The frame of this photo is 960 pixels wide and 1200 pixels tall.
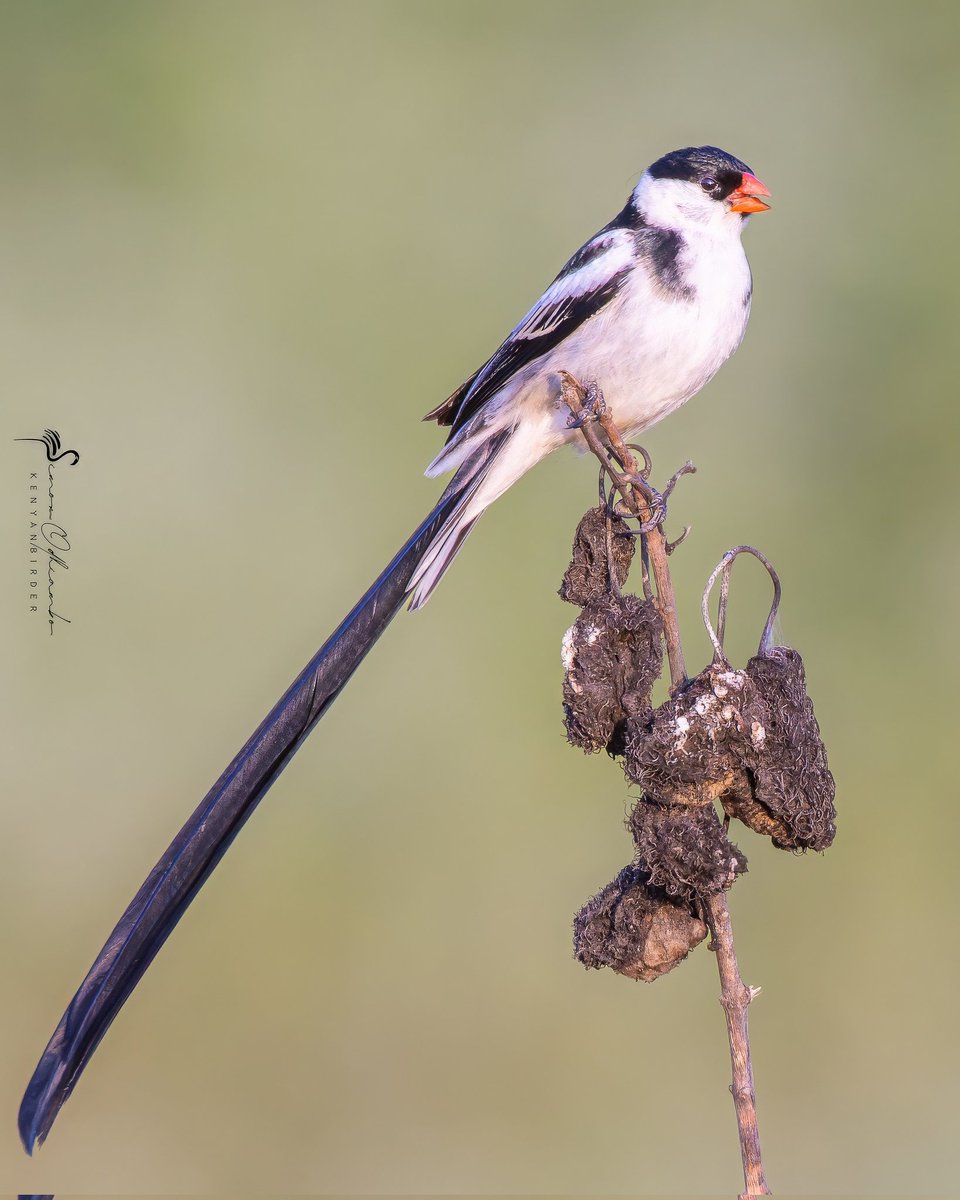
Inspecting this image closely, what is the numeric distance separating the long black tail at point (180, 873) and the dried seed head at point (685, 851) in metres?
0.67

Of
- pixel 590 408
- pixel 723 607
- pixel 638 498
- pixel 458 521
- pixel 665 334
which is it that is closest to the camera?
pixel 723 607

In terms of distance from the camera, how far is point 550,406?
2.78 m

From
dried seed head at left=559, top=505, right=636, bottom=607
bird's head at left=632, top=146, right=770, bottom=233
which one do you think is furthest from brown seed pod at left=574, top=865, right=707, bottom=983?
bird's head at left=632, top=146, right=770, bottom=233

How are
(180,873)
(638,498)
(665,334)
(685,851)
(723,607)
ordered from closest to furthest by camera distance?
(685,851) < (723,607) < (180,873) < (638,498) < (665,334)

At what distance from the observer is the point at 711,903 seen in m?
1.61

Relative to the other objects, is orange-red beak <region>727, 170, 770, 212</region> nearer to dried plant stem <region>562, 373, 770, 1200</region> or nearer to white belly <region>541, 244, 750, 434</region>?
white belly <region>541, 244, 750, 434</region>

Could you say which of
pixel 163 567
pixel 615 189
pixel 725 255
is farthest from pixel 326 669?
pixel 615 189

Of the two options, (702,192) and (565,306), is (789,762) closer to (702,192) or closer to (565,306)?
(565,306)

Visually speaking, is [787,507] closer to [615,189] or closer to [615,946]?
[615,189]

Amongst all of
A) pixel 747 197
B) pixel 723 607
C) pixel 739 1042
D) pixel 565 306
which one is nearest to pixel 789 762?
pixel 723 607

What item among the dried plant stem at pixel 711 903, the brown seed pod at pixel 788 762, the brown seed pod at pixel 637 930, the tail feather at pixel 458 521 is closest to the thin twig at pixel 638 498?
the dried plant stem at pixel 711 903

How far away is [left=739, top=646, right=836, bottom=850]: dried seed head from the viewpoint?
5.54 feet

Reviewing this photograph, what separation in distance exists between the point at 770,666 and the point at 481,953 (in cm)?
239

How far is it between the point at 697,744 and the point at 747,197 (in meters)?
1.55
